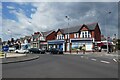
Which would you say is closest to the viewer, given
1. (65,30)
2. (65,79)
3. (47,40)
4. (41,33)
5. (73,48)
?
(65,79)

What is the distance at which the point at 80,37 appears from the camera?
2302 inches

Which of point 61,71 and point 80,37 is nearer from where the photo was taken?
point 61,71

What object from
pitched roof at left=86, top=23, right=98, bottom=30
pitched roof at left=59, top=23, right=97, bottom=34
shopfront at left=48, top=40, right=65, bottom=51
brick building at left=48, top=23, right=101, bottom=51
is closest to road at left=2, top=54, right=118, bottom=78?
brick building at left=48, top=23, right=101, bottom=51

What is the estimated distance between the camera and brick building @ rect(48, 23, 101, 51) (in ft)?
183

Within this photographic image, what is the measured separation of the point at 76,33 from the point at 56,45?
31.5 ft

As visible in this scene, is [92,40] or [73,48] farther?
[73,48]

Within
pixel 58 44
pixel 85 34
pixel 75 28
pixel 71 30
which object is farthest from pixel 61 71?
pixel 58 44

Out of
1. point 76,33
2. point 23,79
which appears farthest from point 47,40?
point 23,79

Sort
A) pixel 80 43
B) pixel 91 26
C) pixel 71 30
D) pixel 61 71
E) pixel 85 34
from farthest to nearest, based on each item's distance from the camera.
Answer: pixel 71 30 < pixel 91 26 < pixel 85 34 < pixel 80 43 < pixel 61 71

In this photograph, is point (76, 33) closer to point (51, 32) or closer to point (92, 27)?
point (92, 27)

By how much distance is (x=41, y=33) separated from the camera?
8112cm

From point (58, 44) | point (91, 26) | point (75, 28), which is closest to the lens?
point (91, 26)

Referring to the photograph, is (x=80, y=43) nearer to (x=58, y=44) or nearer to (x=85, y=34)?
(x=85, y=34)

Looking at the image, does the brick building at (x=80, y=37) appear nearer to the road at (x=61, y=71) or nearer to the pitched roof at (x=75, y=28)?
the pitched roof at (x=75, y=28)
